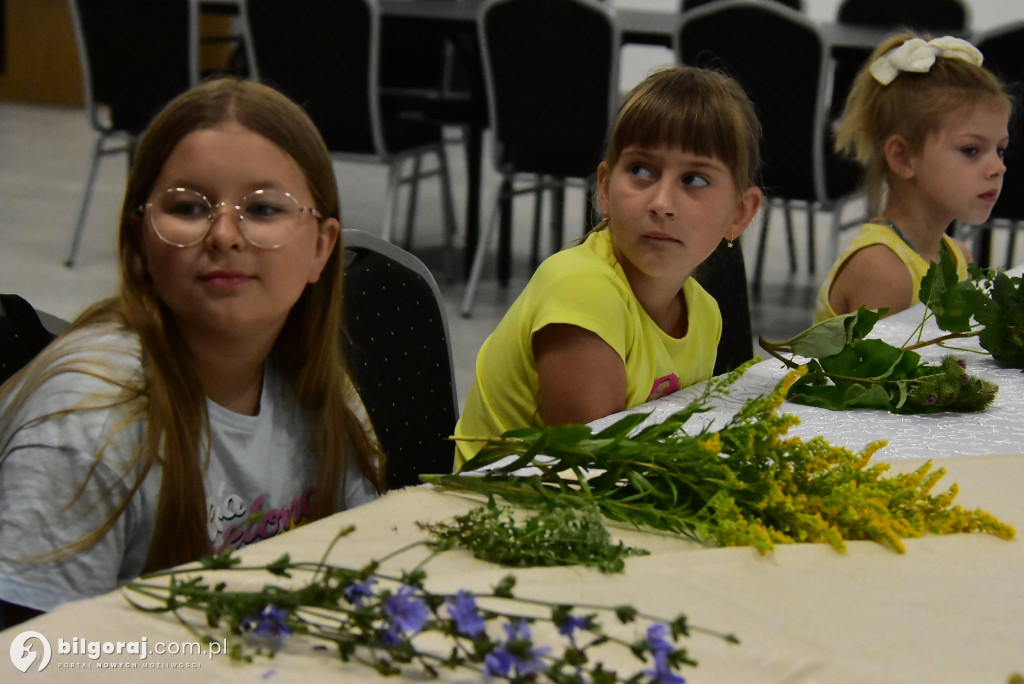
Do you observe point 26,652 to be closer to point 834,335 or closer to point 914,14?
point 834,335

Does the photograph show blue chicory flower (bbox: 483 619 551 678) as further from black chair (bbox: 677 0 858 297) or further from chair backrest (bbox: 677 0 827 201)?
chair backrest (bbox: 677 0 827 201)

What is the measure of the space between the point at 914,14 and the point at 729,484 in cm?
492

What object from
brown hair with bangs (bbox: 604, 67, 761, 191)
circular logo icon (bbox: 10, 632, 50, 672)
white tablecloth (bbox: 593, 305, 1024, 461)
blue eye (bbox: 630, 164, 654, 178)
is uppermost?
brown hair with bangs (bbox: 604, 67, 761, 191)

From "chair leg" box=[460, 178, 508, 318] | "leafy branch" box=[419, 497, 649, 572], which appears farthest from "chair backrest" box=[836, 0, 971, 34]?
"leafy branch" box=[419, 497, 649, 572]

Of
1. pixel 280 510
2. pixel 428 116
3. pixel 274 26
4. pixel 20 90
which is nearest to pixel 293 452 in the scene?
pixel 280 510

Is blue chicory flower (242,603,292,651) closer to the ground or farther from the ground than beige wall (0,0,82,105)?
farther from the ground

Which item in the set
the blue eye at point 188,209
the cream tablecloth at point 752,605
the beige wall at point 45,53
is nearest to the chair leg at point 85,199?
the blue eye at point 188,209

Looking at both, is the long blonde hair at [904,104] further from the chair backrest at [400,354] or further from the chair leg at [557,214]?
the chair leg at [557,214]

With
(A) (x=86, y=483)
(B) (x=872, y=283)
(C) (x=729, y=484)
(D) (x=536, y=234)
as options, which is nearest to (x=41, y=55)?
(D) (x=536, y=234)

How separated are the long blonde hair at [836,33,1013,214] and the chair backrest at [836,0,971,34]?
2956 millimetres

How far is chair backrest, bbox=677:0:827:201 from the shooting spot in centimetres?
373

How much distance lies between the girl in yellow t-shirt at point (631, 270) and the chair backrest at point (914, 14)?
3.89 m

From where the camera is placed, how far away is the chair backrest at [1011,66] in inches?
149

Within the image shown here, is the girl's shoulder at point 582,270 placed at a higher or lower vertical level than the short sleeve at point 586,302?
higher
